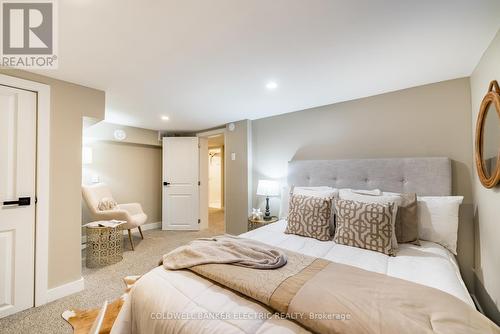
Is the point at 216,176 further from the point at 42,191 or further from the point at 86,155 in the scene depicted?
the point at 42,191

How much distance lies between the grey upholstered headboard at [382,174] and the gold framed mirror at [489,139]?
12.0 inches

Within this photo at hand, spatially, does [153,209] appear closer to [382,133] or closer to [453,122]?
[382,133]

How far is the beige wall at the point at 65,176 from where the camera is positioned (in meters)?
2.01

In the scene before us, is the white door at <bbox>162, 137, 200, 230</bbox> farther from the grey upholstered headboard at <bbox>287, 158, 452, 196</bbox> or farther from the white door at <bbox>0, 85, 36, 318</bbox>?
the white door at <bbox>0, 85, 36, 318</bbox>

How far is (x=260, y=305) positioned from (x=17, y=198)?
7.56 ft

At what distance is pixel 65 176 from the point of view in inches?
82.4

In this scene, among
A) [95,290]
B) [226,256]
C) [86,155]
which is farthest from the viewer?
[86,155]

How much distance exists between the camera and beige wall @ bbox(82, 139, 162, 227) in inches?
149

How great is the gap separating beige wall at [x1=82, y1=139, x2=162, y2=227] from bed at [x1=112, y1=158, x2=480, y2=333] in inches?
130

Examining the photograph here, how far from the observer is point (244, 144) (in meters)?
3.49

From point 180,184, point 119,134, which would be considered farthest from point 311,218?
point 119,134

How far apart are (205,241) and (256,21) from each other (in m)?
1.57

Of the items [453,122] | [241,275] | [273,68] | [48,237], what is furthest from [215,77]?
[453,122]

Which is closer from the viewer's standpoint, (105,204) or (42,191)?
(42,191)
